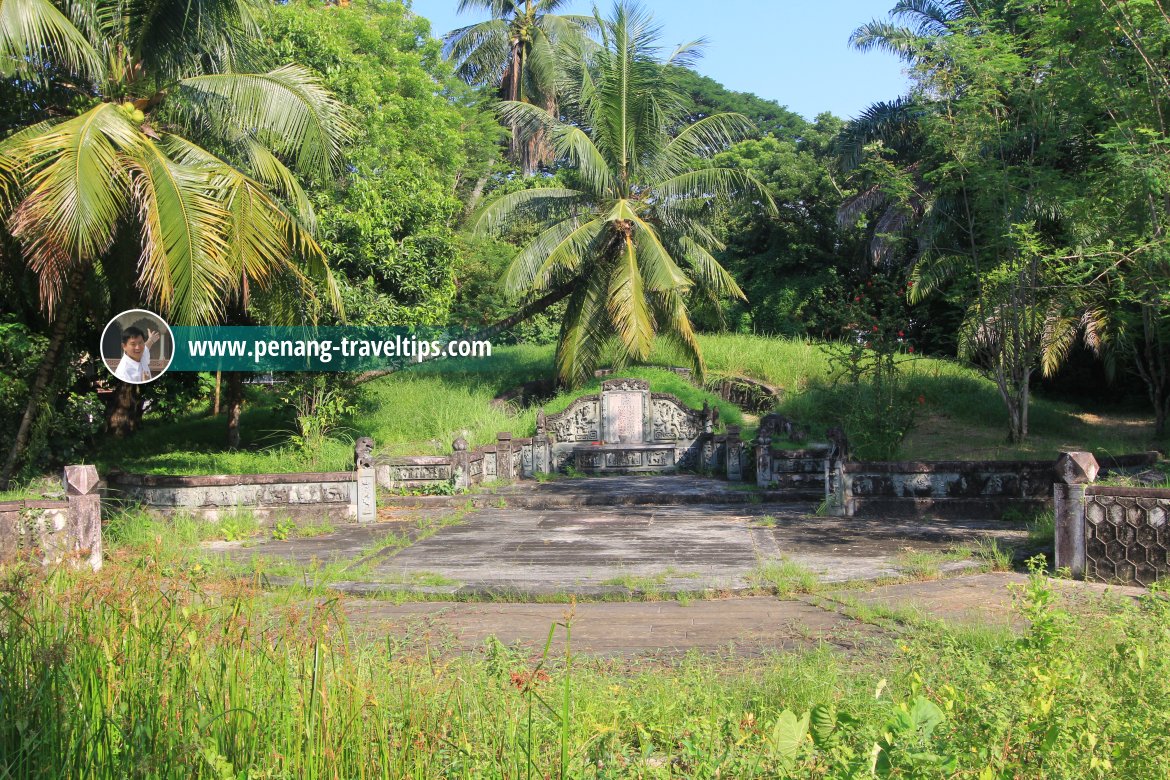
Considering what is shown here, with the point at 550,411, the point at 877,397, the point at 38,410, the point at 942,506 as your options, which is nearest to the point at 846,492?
the point at 942,506

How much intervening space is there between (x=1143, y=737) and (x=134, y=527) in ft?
34.0

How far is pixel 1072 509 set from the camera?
8.19 metres

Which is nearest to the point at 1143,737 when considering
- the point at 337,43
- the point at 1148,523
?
the point at 1148,523

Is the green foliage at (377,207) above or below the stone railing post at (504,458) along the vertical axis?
above

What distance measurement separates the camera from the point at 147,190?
31.9ft

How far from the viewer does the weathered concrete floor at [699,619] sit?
20.2ft

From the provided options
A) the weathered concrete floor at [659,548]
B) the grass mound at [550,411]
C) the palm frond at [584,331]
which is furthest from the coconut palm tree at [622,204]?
the weathered concrete floor at [659,548]

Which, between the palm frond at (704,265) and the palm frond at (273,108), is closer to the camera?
the palm frond at (273,108)

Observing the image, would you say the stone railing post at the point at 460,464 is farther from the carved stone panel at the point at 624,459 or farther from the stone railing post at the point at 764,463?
the stone railing post at the point at 764,463

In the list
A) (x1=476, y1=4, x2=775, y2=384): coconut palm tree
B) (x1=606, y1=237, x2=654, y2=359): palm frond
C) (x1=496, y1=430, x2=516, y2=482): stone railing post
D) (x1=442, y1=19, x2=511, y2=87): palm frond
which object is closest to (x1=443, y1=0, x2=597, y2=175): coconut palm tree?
(x1=442, y1=19, x2=511, y2=87): palm frond

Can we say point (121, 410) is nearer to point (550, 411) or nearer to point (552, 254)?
point (550, 411)

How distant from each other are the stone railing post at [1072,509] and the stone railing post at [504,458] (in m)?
10.3

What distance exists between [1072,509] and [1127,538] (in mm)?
477

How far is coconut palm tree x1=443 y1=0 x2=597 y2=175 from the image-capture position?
3100 cm
